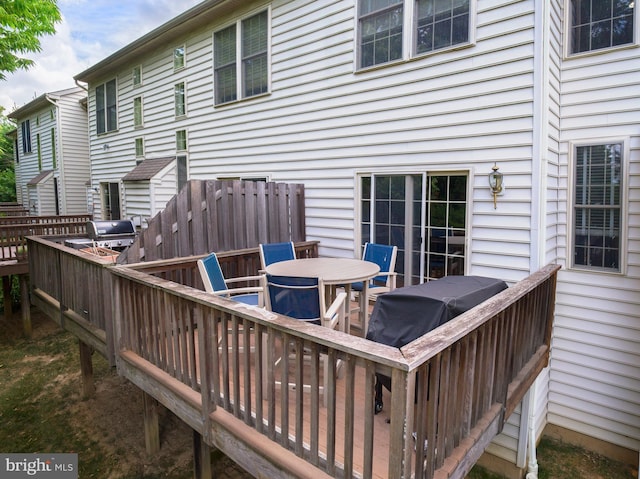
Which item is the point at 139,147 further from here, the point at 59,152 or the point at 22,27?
the point at 59,152

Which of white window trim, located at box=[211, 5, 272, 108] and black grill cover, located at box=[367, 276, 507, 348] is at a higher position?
white window trim, located at box=[211, 5, 272, 108]

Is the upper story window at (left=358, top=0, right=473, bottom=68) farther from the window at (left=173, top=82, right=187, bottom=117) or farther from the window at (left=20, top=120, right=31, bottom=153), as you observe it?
the window at (left=20, top=120, right=31, bottom=153)

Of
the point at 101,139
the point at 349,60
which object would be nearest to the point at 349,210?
the point at 349,60

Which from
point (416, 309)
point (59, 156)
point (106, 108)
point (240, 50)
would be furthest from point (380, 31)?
point (59, 156)

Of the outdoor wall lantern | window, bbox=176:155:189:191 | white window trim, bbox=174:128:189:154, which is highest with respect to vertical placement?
white window trim, bbox=174:128:189:154

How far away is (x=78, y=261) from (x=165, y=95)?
6.19 meters

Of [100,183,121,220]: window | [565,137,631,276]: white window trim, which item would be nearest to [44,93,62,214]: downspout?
[100,183,121,220]: window

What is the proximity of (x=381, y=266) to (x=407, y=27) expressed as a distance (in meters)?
2.96

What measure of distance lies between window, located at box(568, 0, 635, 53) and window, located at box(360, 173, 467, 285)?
1.93 m

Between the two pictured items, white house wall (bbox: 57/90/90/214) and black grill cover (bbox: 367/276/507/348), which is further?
white house wall (bbox: 57/90/90/214)

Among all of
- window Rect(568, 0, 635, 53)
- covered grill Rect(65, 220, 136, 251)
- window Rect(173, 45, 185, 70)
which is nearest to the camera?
Result: window Rect(568, 0, 635, 53)

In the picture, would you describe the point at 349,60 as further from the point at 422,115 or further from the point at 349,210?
the point at 349,210
